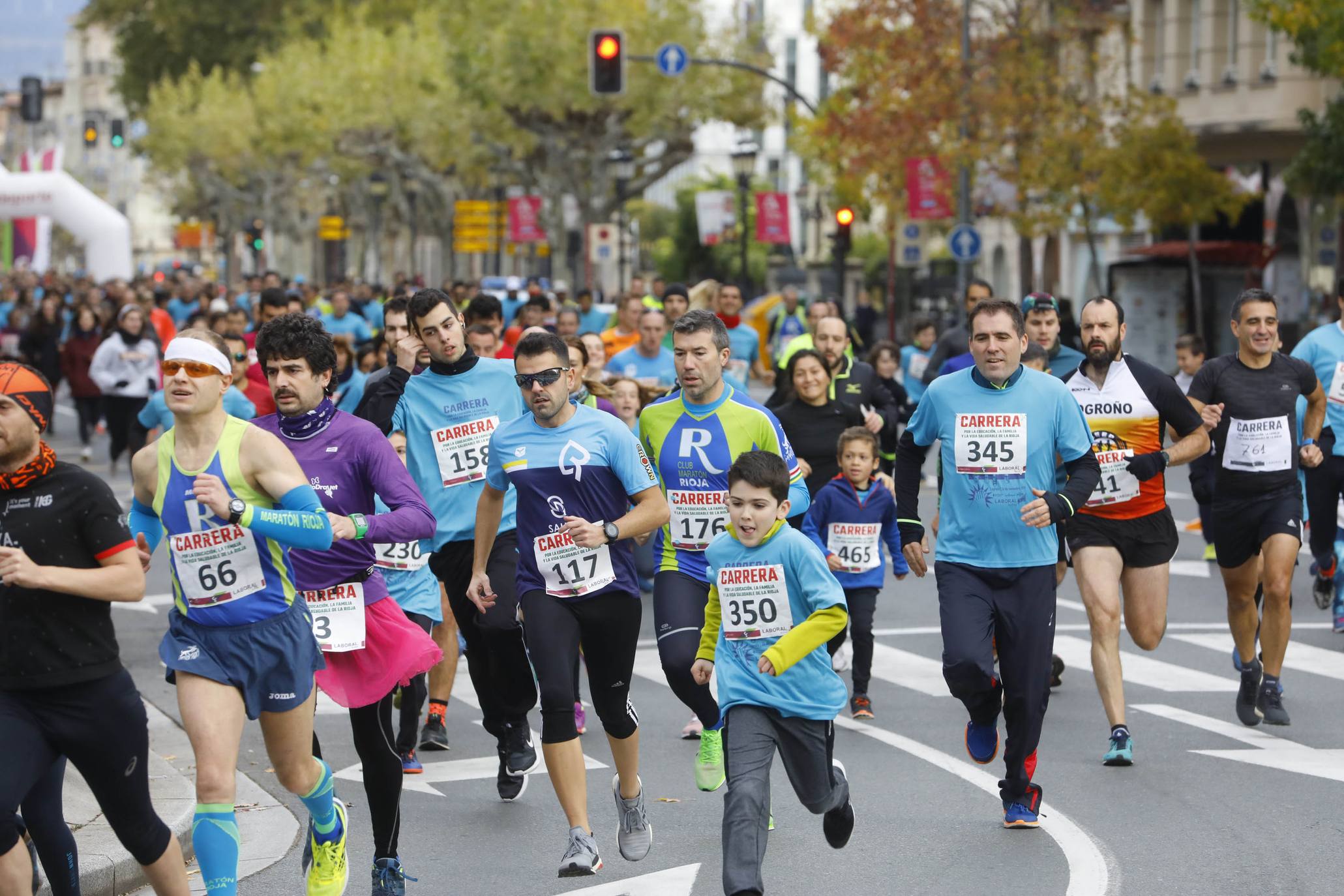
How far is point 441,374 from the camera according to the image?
28.7ft

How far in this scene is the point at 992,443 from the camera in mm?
7859

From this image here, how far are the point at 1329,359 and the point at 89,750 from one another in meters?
7.84

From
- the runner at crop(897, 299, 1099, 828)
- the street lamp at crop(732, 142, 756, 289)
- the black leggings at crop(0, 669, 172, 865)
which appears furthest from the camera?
the street lamp at crop(732, 142, 756, 289)

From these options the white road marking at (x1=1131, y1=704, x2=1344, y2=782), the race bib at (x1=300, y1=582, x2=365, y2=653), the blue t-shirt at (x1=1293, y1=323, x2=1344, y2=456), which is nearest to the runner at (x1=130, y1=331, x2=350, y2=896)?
the race bib at (x1=300, y1=582, x2=365, y2=653)

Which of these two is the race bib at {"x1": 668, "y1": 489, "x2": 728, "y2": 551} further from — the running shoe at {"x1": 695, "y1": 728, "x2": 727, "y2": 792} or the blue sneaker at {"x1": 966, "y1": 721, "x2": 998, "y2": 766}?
the blue sneaker at {"x1": 966, "y1": 721, "x2": 998, "y2": 766}

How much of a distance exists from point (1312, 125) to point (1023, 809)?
22.0m

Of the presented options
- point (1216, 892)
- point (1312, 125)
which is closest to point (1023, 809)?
point (1216, 892)

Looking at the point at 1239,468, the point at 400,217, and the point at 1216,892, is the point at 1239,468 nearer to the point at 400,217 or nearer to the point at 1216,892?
the point at 1216,892

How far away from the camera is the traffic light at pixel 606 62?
94.7ft

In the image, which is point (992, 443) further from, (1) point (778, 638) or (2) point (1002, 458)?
(1) point (778, 638)

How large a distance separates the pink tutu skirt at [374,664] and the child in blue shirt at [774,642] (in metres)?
0.99

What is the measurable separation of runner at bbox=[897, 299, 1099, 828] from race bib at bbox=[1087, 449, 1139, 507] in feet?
3.97

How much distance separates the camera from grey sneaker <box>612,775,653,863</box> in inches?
282

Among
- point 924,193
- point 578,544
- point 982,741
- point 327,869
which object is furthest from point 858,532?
point 924,193
